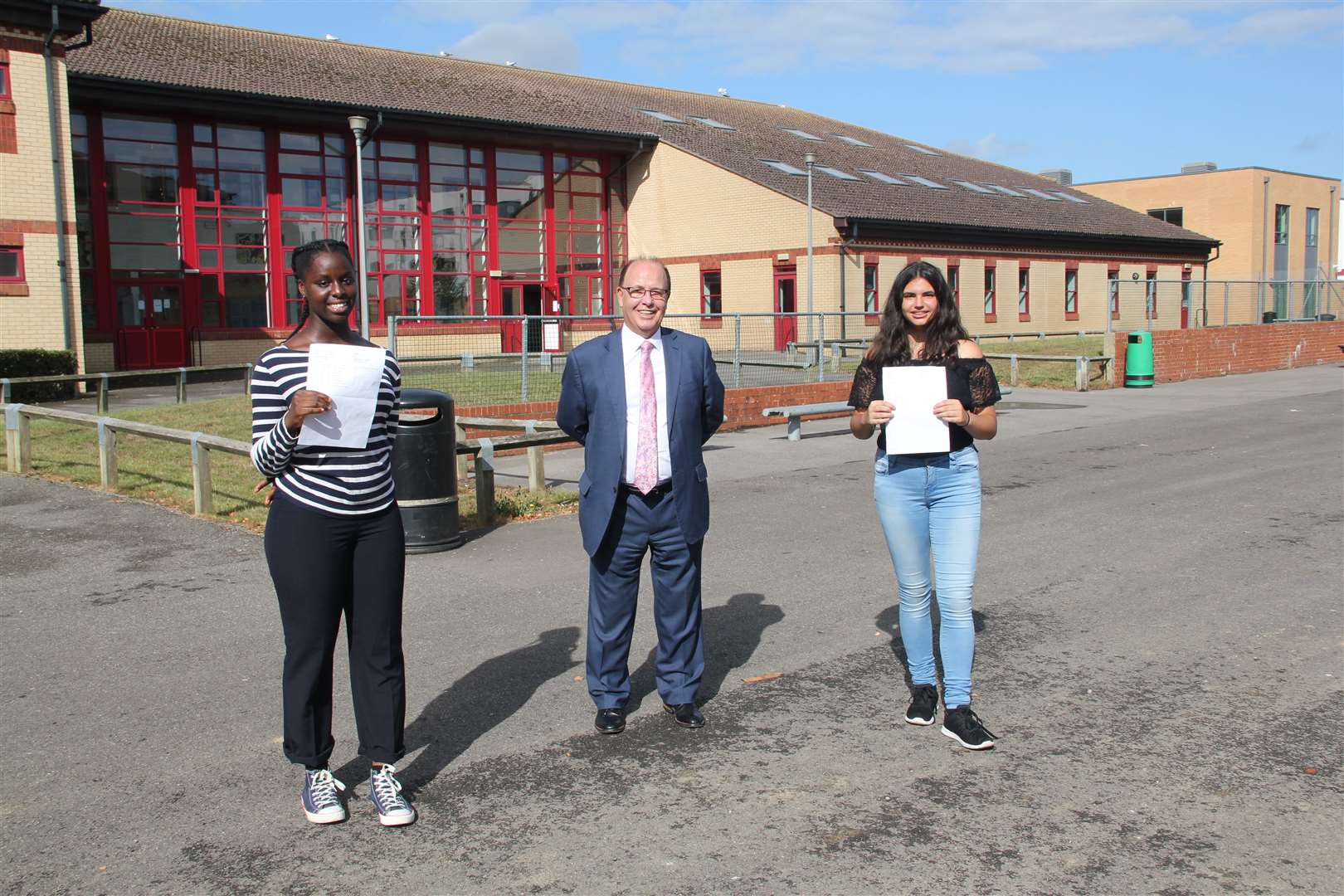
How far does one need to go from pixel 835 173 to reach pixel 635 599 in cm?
3430

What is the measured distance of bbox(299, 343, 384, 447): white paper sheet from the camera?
149 inches

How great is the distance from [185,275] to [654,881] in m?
29.8

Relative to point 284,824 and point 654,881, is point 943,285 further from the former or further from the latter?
point 284,824

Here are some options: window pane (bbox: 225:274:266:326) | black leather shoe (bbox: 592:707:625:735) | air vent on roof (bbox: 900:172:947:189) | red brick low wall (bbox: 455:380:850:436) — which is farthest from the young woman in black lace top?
air vent on roof (bbox: 900:172:947:189)

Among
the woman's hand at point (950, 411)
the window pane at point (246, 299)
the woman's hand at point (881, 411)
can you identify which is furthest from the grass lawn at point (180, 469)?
the window pane at point (246, 299)

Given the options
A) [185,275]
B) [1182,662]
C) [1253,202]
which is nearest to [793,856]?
[1182,662]

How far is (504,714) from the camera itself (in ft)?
16.5

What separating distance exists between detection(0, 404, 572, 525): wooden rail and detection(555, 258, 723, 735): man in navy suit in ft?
10.2

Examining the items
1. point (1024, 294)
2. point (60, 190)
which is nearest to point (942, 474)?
point (60, 190)

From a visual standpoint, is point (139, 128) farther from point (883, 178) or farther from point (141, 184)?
point (883, 178)

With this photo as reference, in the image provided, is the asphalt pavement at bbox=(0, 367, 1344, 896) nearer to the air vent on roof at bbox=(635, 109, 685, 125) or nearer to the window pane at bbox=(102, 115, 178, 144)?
the window pane at bbox=(102, 115, 178, 144)

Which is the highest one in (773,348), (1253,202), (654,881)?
(1253,202)

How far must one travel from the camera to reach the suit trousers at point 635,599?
4.77 meters

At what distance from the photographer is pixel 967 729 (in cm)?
457
